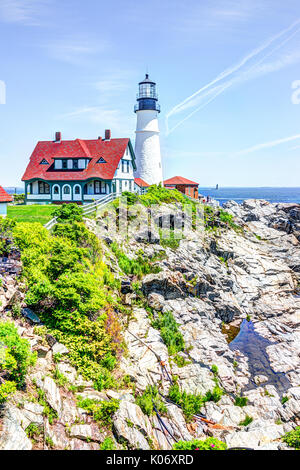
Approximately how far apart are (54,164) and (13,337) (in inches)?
1317

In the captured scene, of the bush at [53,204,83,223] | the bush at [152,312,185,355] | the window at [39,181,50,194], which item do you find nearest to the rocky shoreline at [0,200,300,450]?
the bush at [152,312,185,355]

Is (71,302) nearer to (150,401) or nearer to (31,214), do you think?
(150,401)

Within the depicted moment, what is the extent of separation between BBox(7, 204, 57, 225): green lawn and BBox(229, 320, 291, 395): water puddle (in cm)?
1753

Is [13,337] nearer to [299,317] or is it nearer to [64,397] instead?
[64,397]

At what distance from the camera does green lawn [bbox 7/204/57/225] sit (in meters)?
30.0

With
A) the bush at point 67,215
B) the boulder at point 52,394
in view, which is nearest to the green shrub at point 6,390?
the boulder at point 52,394

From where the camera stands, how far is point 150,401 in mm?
14656

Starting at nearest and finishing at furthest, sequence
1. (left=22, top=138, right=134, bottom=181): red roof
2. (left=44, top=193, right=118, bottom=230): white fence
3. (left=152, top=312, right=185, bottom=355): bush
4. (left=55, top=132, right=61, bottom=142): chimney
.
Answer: (left=152, top=312, right=185, bottom=355): bush < (left=44, top=193, right=118, bottom=230): white fence < (left=22, top=138, right=134, bottom=181): red roof < (left=55, top=132, right=61, bottom=142): chimney

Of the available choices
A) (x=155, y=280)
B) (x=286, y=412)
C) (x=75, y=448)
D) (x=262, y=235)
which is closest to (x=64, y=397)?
(x=75, y=448)

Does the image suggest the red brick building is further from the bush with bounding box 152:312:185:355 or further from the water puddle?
the bush with bounding box 152:312:185:355

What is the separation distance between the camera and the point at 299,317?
102 feet

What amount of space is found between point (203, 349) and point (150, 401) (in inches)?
350

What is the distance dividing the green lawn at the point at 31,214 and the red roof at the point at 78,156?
775 centimetres

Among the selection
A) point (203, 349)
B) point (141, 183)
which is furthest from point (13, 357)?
point (141, 183)
